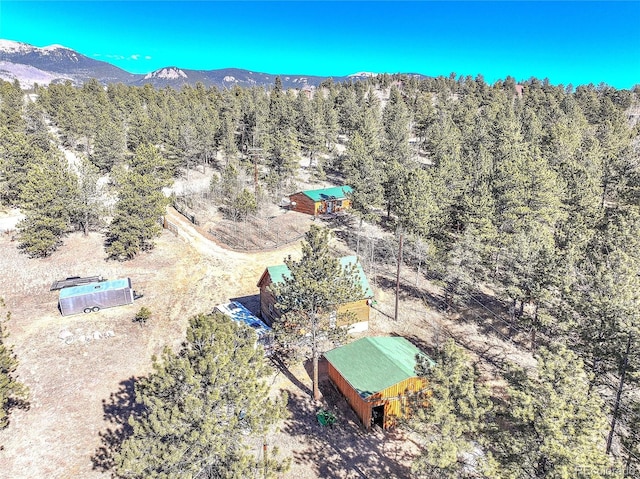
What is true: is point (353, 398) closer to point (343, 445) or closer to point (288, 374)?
point (343, 445)

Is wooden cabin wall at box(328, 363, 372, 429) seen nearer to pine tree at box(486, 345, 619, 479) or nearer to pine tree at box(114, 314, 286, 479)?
pine tree at box(114, 314, 286, 479)

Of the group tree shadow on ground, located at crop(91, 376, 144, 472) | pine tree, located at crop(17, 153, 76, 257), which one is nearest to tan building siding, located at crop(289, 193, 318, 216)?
pine tree, located at crop(17, 153, 76, 257)

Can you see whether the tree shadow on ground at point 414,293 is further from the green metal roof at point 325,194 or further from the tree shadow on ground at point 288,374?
the green metal roof at point 325,194

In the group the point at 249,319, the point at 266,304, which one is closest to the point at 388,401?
the point at 249,319

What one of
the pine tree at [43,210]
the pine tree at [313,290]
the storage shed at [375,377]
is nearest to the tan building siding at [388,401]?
the storage shed at [375,377]

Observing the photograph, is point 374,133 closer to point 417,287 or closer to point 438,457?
point 417,287

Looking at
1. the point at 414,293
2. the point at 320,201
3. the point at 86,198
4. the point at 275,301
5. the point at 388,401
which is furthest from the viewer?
the point at 320,201
